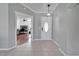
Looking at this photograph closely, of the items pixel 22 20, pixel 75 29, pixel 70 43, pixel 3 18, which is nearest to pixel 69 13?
pixel 75 29

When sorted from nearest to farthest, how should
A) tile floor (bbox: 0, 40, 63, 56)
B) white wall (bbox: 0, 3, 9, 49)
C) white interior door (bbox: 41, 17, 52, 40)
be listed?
tile floor (bbox: 0, 40, 63, 56) → white wall (bbox: 0, 3, 9, 49) → white interior door (bbox: 41, 17, 52, 40)

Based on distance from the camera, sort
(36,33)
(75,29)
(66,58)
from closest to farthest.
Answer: (66,58) < (75,29) < (36,33)

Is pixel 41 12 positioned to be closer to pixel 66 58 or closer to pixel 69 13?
pixel 69 13

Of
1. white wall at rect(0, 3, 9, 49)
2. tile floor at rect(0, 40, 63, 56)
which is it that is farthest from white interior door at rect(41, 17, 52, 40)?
white wall at rect(0, 3, 9, 49)

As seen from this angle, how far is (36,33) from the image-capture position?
29.9 ft

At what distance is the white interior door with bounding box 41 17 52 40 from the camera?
30.2 feet

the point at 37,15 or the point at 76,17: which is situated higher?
the point at 37,15

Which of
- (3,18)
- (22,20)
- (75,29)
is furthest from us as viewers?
(22,20)

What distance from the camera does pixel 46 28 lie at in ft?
30.7

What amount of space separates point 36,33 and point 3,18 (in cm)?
444

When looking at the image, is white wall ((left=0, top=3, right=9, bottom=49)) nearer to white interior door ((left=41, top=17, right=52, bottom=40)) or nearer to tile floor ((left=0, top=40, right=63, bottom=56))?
tile floor ((left=0, top=40, right=63, bottom=56))

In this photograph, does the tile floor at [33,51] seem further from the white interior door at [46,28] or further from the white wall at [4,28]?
the white interior door at [46,28]

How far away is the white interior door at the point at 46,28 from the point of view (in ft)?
30.2

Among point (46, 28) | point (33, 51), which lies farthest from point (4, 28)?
point (46, 28)
